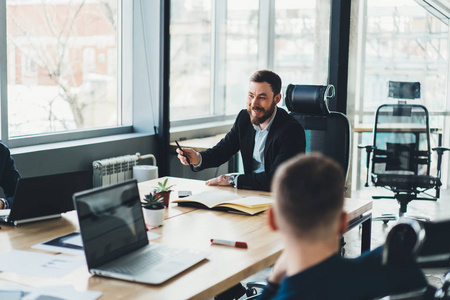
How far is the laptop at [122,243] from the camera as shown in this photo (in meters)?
1.80

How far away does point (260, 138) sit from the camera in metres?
3.53

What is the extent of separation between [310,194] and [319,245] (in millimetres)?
111

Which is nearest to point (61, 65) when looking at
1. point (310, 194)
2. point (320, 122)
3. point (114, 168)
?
point (114, 168)

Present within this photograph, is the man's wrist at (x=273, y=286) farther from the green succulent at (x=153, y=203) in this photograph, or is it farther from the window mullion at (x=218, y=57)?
the window mullion at (x=218, y=57)

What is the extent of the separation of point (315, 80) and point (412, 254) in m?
4.39

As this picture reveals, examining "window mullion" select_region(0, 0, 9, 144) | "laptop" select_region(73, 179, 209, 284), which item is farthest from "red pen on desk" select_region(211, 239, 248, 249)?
"window mullion" select_region(0, 0, 9, 144)

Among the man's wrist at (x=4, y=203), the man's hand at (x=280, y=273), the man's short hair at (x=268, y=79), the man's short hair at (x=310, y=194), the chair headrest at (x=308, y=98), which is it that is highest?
the man's short hair at (x=268, y=79)

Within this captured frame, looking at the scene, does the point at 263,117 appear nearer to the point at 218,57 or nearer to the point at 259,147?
the point at 259,147

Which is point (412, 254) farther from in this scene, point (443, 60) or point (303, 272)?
point (443, 60)

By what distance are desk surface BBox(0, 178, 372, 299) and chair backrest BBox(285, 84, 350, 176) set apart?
98 centimetres

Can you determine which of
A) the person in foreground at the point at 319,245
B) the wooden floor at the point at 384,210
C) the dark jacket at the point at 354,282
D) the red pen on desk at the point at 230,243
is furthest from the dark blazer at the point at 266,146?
the dark jacket at the point at 354,282

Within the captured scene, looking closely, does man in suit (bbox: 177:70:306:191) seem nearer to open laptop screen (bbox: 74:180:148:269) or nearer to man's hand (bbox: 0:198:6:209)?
man's hand (bbox: 0:198:6:209)

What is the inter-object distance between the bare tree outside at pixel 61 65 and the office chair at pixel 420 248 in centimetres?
333

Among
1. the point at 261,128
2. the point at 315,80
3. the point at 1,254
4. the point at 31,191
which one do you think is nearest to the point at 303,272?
the point at 1,254
